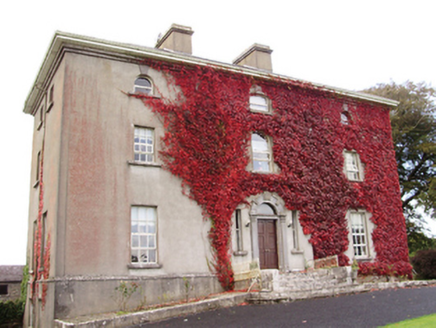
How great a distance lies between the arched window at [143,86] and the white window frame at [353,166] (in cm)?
1014

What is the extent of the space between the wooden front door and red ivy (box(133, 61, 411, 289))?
4.32 feet

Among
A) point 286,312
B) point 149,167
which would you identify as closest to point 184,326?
point 286,312

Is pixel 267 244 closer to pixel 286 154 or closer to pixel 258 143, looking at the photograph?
pixel 286 154

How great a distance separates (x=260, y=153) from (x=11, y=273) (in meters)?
28.6

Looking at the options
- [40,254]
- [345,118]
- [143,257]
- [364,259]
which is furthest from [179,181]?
[345,118]

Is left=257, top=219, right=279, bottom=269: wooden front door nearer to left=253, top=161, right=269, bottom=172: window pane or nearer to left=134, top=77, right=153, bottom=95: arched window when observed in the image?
left=253, top=161, right=269, bottom=172: window pane

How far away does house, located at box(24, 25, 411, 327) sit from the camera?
15469 mm

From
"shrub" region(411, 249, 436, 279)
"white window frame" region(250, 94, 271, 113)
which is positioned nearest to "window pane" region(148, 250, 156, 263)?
"white window frame" region(250, 94, 271, 113)

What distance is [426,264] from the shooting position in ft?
89.1

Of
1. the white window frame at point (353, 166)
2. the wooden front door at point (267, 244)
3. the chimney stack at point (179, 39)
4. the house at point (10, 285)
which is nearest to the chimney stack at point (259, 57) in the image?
the chimney stack at point (179, 39)

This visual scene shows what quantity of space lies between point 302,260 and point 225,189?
458cm

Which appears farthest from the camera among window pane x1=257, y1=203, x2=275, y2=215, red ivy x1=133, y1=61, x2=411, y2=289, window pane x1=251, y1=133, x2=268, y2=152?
window pane x1=251, y1=133, x2=268, y2=152

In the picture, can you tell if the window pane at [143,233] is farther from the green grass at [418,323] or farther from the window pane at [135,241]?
the green grass at [418,323]

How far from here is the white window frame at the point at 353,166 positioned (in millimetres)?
22297
